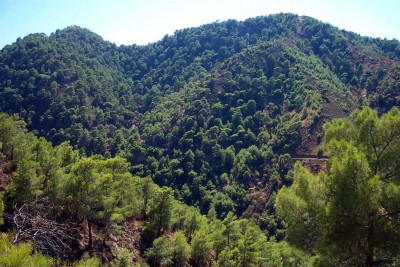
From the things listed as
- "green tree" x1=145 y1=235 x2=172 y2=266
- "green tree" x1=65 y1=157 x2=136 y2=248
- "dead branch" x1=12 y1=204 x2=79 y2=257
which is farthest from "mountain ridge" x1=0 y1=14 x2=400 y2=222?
"dead branch" x1=12 y1=204 x2=79 y2=257

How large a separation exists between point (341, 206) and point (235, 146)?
85458mm

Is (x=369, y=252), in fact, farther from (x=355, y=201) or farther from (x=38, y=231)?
(x=38, y=231)

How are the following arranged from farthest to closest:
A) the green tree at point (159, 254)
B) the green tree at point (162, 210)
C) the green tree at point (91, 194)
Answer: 1. the green tree at point (162, 210)
2. the green tree at point (159, 254)
3. the green tree at point (91, 194)

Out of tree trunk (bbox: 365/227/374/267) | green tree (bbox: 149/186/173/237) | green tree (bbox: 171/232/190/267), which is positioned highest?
tree trunk (bbox: 365/227/374/267)

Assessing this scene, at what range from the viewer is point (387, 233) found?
9812mm

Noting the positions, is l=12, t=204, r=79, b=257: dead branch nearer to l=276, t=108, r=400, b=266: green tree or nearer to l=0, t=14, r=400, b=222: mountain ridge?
l=276, t=108, r=400, b=266: green tree

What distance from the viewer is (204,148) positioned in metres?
95.1

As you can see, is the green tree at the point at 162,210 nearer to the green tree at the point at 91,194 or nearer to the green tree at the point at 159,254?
the green tree at the point at 159,254

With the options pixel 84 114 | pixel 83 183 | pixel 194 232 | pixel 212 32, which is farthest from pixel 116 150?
pixel 212 32

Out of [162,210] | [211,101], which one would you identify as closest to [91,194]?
[162,210]

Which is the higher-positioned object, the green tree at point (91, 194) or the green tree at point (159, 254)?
the green tree at point (91, 194)

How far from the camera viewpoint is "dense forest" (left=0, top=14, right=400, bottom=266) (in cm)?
1063

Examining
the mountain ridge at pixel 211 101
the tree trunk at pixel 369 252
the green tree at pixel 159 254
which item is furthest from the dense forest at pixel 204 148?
the mountain ridge at pixel 211 101

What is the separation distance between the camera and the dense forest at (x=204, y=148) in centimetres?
1063
